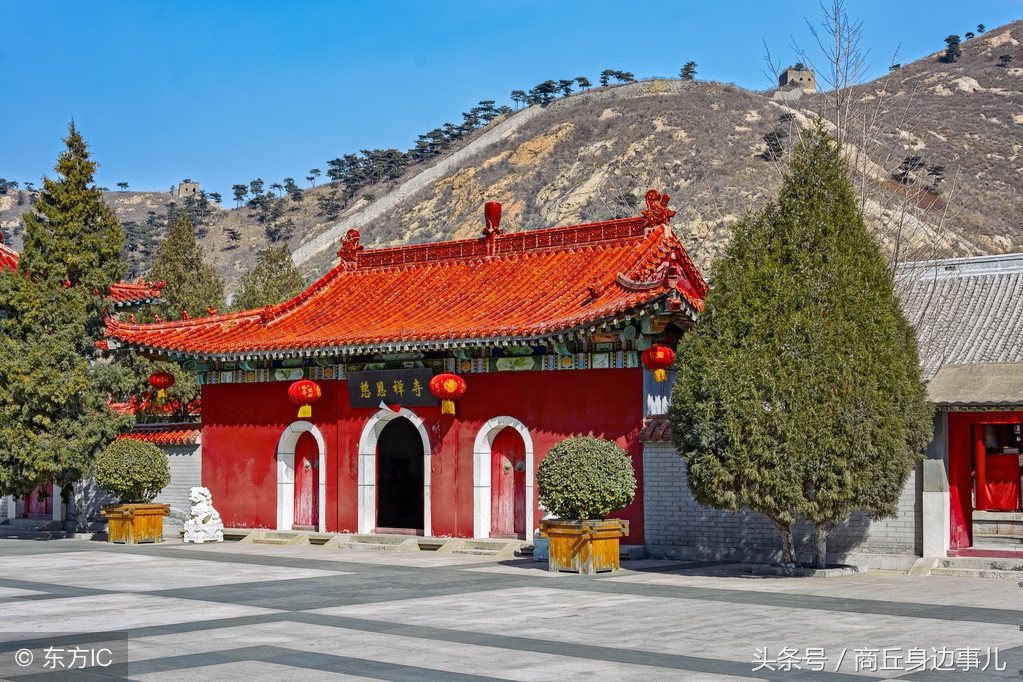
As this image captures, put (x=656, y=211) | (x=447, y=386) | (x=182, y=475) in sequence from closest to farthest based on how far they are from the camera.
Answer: (x=447, y=386)
(x=656, y=211)
(x=182, y=475)

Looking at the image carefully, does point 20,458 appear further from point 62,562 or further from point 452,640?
point 452,640

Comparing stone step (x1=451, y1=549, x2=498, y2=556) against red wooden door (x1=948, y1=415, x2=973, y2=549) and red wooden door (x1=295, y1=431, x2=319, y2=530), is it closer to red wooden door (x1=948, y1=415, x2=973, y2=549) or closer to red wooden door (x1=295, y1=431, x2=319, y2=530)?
red wooden door (x1=295, y1=431, x2=319, y2=530)

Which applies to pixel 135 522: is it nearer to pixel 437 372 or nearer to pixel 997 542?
pixel 437 372

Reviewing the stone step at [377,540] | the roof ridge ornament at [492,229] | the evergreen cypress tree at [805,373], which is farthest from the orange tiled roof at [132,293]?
the evergreen cypress tree at [805,373]

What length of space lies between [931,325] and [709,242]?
146 ft

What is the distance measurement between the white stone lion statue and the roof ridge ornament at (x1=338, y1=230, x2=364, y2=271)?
5.17 meters

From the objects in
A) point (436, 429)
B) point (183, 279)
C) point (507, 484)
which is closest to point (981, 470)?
point (507, 484)

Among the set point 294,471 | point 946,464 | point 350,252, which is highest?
point 350,252

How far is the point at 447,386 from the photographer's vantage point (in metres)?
19.1

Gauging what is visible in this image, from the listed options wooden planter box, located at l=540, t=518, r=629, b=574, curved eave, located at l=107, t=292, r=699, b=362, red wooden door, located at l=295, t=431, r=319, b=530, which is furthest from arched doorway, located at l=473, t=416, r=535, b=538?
red wooden door, located at l=295, t=431, r=319, b=530

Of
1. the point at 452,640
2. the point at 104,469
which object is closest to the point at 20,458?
the point at 104,469

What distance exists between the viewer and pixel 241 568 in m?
16.4

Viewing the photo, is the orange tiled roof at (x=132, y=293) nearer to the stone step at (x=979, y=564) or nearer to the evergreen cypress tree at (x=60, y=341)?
the evergreen cypress tree at (x=60, y=341)

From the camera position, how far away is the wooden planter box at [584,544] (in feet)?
50.4
